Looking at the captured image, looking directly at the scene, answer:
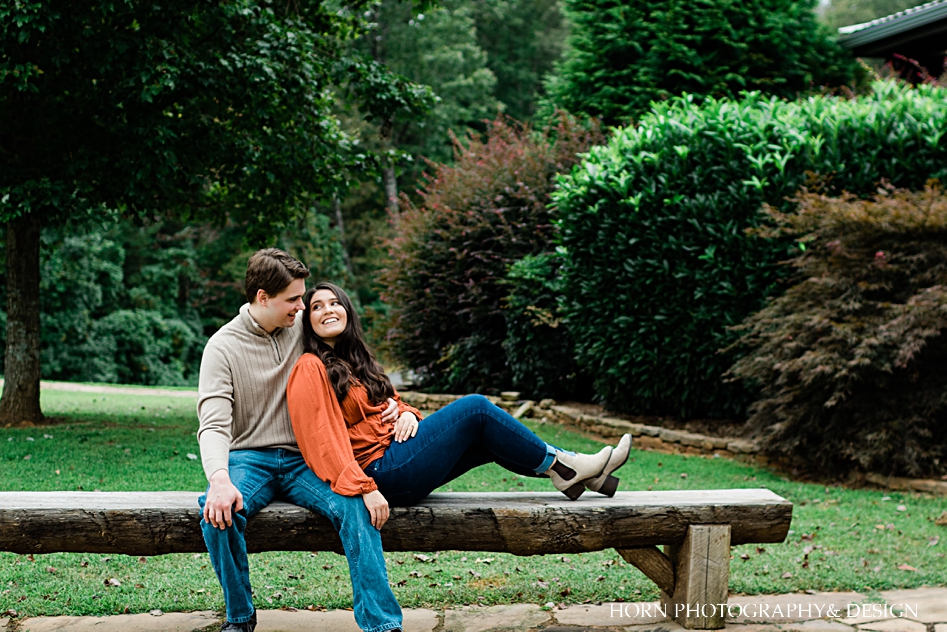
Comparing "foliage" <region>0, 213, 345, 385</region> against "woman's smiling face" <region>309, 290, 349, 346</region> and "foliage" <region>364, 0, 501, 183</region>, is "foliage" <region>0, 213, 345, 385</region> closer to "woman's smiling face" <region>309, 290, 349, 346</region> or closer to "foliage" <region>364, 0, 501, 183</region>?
"foliage" <region>364, 0, 501, 183</region>

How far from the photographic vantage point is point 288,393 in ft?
10.9

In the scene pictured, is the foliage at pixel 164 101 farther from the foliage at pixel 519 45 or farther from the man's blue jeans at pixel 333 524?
the foliage at pixel 519 45

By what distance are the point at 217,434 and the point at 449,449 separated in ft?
3.16

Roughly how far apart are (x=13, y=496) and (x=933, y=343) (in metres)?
6.55

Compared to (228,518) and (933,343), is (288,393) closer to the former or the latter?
(228,518)

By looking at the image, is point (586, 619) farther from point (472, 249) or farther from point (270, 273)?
point (472, 249)

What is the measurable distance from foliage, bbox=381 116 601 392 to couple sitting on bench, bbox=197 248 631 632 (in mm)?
7146

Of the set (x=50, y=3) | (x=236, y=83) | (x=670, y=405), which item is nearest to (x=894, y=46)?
(x=670, y=405)

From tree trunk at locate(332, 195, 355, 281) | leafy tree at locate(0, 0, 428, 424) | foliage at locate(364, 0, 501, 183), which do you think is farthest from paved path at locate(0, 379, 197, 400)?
foliage at locate(364, 0, 501, 183)

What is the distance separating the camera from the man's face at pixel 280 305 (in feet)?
11.3

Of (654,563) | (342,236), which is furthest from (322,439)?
(342,236)

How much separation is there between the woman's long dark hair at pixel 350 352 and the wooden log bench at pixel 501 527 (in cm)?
54

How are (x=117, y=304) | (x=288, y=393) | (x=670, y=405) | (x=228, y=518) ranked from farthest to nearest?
(x=117, y=304)
(x=670, y=405)
(x=288, y=393)
(x=228, y=518)

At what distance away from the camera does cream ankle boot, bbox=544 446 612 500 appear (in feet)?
12.0
